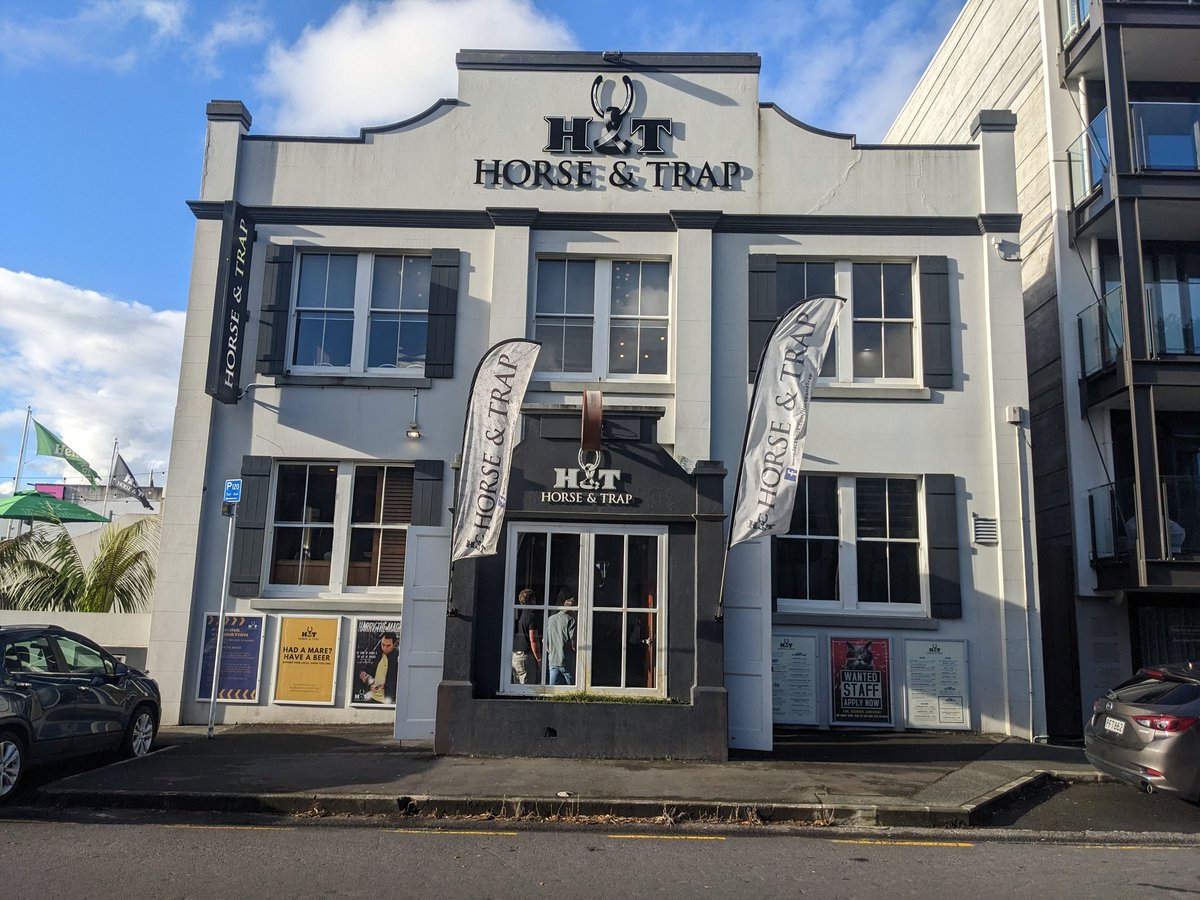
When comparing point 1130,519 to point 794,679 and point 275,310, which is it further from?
point 275,310

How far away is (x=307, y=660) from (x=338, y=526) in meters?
1.88

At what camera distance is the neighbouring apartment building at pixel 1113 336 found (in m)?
13.0

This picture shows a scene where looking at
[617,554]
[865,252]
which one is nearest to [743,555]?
[617,554]

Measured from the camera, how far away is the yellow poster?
1261 cm

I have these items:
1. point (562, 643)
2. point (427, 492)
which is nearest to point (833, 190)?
point (427, 492)

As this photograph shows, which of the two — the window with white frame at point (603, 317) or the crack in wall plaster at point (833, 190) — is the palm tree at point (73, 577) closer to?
the window with white frame at point (603, 317)

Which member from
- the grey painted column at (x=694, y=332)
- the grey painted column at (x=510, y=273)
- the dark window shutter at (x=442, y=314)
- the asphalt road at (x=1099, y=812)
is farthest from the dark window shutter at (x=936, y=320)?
the dark window shutter at (x=442, y=314)

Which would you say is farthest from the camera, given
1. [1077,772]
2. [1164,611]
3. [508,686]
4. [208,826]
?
[1164,611]

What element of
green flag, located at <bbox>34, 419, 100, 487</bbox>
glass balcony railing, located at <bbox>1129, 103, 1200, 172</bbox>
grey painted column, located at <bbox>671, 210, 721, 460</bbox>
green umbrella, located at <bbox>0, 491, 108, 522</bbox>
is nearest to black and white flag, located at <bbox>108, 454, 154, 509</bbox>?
green flag, located at <bbox>34, 419, 100, 487</bbox>

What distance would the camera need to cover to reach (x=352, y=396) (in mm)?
13250

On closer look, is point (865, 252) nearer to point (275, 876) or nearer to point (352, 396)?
point (352, 396)

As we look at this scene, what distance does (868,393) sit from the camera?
13250mm

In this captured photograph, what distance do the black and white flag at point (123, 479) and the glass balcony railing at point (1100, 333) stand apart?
3576cm

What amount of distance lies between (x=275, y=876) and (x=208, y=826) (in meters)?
1.77
